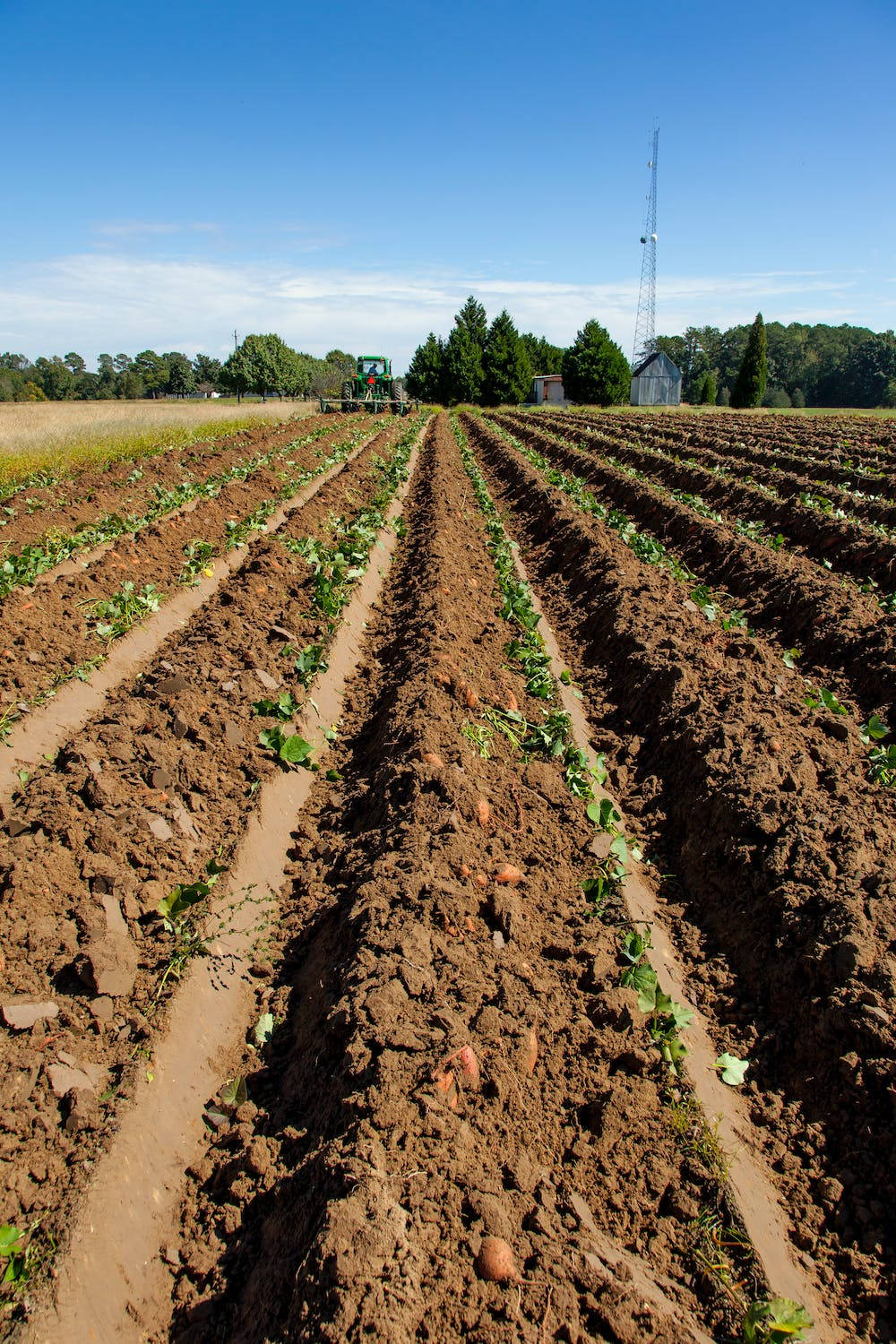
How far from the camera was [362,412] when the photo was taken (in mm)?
38594

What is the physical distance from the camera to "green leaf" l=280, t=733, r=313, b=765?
5270 mm

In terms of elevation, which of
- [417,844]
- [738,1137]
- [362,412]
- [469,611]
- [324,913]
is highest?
[362,412]

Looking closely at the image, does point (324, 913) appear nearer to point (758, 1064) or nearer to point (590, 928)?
point (590, 928)

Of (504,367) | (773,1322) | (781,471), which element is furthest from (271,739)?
(504,367)

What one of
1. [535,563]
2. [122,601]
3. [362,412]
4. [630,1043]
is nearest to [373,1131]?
[630,1043]

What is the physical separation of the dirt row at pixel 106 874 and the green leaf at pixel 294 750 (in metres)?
0.12

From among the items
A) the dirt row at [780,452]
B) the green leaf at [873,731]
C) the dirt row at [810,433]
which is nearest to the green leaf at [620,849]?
the green leaf at [873,731]

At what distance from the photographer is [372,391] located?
40.0 m

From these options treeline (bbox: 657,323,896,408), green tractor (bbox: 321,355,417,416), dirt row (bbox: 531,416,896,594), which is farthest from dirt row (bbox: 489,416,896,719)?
treeline (bbox: 657,323,896,408)

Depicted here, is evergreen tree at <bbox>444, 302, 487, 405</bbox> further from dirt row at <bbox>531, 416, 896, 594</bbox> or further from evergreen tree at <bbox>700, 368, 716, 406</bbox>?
dirt row at <bbox>531, 416, 896, 594</bbox>

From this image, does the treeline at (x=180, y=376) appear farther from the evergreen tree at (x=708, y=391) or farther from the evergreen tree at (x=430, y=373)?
the evergreen tree at (x=708, y=391)

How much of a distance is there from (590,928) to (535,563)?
7.90 meters

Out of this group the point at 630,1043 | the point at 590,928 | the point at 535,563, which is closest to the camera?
the point at 630,1043

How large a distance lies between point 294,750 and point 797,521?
9.47m
